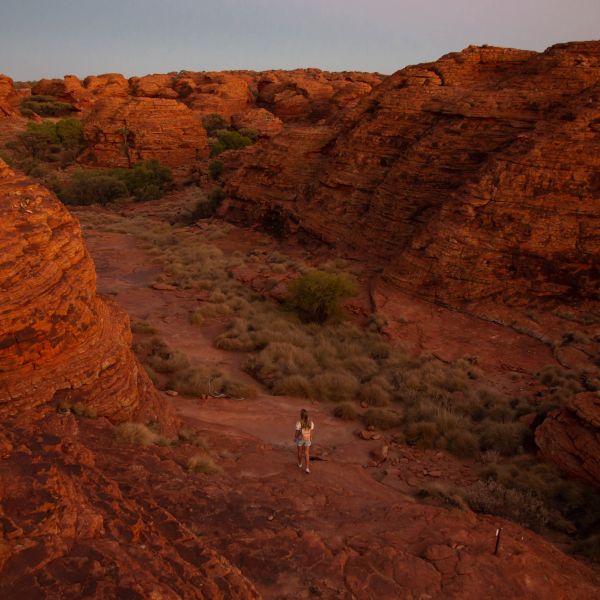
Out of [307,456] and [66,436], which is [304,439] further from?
[66,436]

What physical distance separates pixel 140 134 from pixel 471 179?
27.5 m

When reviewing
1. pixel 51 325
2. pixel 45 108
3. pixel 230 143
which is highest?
pixel 45 108

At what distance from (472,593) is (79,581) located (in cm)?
374

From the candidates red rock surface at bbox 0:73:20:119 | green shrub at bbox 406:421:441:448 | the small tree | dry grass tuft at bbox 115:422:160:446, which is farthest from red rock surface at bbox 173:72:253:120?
dry grass tuft at bbox 115:422:160:446

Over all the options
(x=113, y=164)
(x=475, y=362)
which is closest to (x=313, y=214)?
(x=475, y=362)

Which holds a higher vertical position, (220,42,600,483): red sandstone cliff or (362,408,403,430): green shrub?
(220,42,600,483): red sandstone cliff

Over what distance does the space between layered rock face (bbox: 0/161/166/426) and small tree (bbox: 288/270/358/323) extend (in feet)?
24.9

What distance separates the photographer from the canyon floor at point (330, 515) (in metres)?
4.82

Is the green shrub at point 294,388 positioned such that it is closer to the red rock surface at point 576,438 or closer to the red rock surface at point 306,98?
the red rock surface at point 576,438

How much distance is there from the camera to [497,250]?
1447 cm

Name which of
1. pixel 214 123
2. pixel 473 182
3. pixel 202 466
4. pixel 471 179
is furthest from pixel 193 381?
pixel 214 123

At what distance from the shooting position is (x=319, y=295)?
14.8 meters

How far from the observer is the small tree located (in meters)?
Answer: 14.9

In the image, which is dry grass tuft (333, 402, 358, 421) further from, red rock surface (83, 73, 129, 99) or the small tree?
red rock surface (83, 73, 129, 99)
